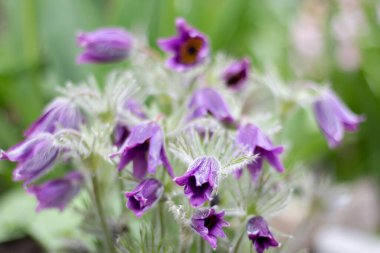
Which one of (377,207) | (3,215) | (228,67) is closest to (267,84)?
(228,67)

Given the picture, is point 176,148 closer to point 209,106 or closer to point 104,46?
point 209,106

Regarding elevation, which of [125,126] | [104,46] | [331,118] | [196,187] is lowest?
[331,118]

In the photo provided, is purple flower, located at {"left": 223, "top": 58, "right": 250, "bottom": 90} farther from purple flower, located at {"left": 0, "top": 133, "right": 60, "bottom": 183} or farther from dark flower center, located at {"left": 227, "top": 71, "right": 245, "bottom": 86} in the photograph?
purple flower, located at {"left": 0, "top": 133, "right": 60, "bottom": 183}

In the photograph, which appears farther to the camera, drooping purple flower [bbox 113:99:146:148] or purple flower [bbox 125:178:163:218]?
drooping purple flower [bbox 113:99:146:148]

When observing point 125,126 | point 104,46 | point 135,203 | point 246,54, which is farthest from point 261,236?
point 246,54

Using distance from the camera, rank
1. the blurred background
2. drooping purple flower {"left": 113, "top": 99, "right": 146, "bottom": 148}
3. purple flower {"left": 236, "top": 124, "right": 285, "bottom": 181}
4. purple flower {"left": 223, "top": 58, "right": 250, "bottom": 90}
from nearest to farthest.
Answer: purple flower {"left": 236, "top": 124, "right": 285, "bottom": 181} → drooping purple flower {"left": 113, "top": 99, "right": 146, "bottom": 148} → purple flower {"left": 223, "top": 58, "right": 250, "bottom": 90} → the blurred background

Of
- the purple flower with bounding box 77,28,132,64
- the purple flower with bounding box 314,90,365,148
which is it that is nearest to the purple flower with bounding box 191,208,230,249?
the purple flower with bounding box 314,90,365,148
